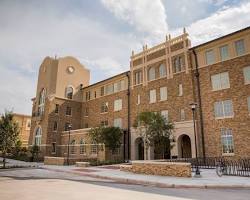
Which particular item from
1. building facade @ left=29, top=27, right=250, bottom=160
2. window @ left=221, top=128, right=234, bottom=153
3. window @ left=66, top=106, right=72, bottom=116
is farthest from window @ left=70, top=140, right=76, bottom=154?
window @ left=221, top=128, right=234, bottom=153

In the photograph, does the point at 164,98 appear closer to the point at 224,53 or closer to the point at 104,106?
the point at 224,53

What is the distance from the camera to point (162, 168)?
1652cm

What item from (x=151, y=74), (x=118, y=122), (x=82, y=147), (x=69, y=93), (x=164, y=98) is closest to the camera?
(x=164, y=98)

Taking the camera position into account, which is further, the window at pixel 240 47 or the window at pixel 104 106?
the window at pixel 104 106

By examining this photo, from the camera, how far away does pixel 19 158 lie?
129ft

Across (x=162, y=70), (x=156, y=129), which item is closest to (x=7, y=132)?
(x=156, y=129)

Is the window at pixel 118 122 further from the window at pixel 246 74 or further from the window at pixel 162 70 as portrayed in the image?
the window at pixel 246 74

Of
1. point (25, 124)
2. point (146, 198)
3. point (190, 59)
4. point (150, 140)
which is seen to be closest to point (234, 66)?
point (190, 59)

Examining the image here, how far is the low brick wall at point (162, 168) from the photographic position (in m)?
15.3

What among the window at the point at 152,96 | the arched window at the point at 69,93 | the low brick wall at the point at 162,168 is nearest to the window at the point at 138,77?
the window at the point at 152,96

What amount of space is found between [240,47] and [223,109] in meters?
7.32

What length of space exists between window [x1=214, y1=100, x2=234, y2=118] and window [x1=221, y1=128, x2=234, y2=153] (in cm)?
167

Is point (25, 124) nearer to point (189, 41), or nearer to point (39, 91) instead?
point (39, 91)

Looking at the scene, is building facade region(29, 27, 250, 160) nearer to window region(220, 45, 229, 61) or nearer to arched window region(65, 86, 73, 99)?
window region(220, 45, 229, 61)
